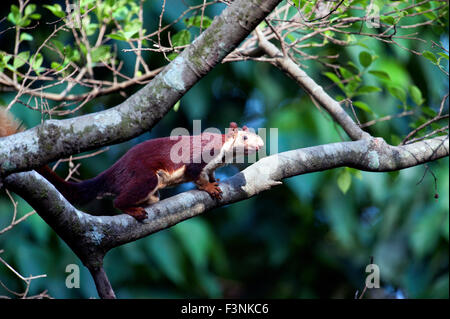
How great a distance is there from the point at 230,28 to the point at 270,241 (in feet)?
16.8

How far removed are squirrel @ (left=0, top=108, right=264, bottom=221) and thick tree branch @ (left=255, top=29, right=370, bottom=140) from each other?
1.29 feet

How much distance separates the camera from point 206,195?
2471mm

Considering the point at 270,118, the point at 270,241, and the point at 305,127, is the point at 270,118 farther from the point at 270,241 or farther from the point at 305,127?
the point at 270,241

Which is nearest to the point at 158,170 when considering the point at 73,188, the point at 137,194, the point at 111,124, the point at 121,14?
the point at 137,194

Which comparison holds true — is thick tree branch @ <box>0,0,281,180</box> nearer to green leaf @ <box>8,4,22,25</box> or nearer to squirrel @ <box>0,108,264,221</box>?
squirrel @ <box>0,108,264,221</box>

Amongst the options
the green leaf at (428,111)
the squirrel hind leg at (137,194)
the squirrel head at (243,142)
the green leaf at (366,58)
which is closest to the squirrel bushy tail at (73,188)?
the squirrel hind leg at (137,194)

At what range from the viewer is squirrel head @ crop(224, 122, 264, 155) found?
113 inches

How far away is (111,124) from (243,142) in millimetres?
1310

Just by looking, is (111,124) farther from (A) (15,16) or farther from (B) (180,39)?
(A) (15,16)

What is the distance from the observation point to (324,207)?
5934 millimetres

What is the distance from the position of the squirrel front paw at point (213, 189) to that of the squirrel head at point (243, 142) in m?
0.35

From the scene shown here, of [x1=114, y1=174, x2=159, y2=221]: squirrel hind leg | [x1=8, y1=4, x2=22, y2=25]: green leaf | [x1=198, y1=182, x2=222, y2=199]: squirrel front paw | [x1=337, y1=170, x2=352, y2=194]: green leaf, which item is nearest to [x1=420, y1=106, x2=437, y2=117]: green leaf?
[x1=337, y1=170, x2=352, y2=194]: green leaf

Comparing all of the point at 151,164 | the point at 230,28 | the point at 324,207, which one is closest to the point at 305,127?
the point at 324,207
